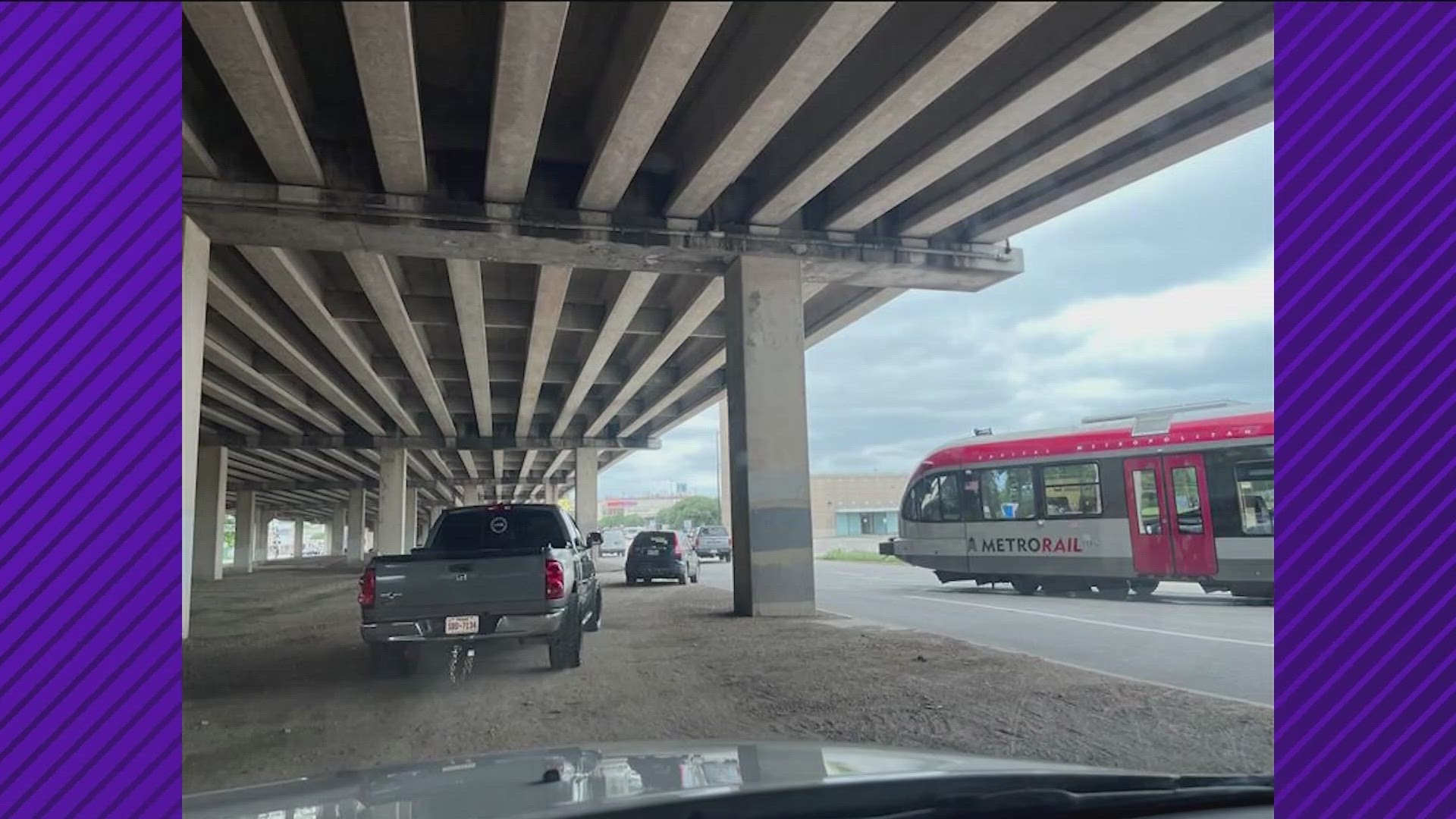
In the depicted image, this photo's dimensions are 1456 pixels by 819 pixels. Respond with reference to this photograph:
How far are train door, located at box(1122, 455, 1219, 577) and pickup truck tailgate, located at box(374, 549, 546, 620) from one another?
10.2m

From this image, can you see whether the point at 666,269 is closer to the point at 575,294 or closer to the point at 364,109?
the point at 364,109

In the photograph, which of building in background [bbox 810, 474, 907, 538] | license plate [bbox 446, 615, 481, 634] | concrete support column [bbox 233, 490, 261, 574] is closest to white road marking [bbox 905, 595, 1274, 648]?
building in background [bbox 810, 474, 907, 538]

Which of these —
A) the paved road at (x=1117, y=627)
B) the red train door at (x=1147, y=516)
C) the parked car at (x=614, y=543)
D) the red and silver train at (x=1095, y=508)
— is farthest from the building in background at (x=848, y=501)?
the parked car at (x=614, y=543)

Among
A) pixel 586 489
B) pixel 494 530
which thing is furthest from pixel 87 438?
pixel 586 489

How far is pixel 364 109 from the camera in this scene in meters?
3.31

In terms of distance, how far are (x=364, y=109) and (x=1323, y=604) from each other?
3.36 m

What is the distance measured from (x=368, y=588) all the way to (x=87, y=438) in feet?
16.7

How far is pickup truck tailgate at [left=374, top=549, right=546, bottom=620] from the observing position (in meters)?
6.63

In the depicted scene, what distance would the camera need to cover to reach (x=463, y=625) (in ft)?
21.9

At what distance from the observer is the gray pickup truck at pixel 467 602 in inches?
261

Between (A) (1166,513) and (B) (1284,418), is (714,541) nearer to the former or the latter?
(A) (1166,513)

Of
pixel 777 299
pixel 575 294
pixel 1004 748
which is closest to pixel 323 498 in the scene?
pixel 575 294

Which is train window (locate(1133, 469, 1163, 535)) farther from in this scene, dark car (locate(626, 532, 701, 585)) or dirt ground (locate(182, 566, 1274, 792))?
dark car (locate(626, 532, 701, 585))

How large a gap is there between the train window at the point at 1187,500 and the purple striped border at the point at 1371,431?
1170cm
